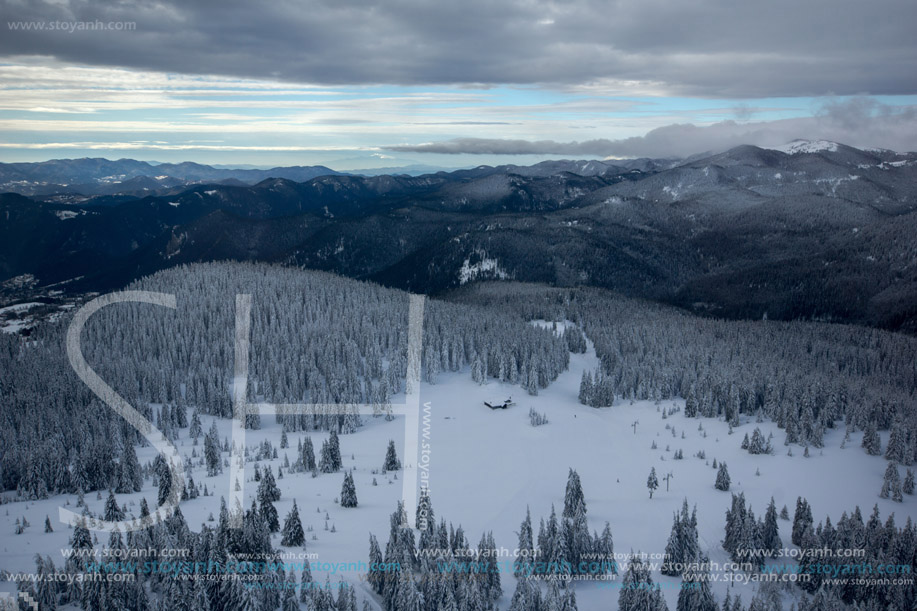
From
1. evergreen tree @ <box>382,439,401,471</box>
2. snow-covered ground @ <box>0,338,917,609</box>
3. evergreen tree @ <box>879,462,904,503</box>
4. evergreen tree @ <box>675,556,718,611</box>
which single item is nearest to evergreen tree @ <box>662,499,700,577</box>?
snow-covered ground @ <box>0,338,917,609</box>

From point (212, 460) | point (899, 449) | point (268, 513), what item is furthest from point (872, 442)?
point (212, 460)

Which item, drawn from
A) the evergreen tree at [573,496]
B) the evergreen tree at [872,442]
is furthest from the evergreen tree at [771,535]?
the evergreen tree at [872,442]

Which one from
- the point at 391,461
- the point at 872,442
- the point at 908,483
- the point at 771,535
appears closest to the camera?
the point at 771,535

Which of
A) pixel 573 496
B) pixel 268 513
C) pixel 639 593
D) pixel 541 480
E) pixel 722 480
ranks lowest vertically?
pixel 541 480

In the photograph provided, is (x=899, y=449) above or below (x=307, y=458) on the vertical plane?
above

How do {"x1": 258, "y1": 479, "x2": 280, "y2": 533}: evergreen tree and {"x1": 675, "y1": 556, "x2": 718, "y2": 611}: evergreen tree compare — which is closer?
{"x1": 675, "y1": 556, "x2": 718, "y2": 611}: evergreen tree

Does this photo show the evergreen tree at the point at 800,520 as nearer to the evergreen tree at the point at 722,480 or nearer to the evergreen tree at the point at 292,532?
the evergreen tree at the point at 722,480

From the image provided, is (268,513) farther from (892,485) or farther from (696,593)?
(892,485)

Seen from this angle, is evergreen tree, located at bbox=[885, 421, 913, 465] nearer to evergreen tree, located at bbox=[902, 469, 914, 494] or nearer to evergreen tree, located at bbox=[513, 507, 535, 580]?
evergreen tree, located at bbox=[902, 469, 914, 494]
